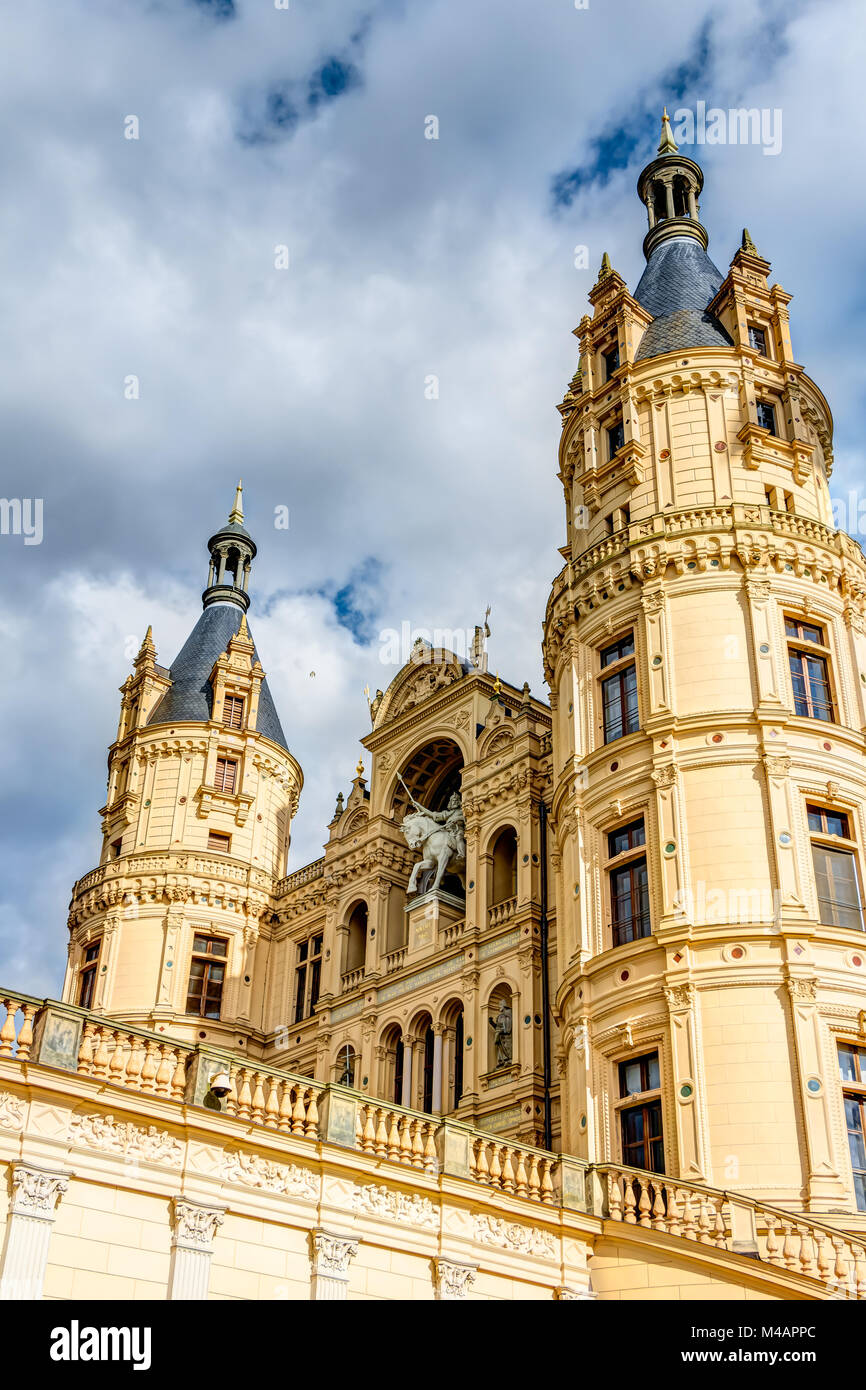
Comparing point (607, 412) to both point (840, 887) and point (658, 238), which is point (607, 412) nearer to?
point (658, 238)

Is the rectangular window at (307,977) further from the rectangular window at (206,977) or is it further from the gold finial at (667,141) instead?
the gold finial at (667,141)

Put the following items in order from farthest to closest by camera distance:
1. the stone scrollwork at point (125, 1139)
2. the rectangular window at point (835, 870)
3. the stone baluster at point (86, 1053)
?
the rectangular window at point (835, 870) → the stone baluster at point (86, 1053) → the stone scrollwork at point (125, 1139)

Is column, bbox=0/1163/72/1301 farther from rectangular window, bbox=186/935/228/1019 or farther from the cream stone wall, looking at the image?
rectangular window, bbox=186/935/228/1019

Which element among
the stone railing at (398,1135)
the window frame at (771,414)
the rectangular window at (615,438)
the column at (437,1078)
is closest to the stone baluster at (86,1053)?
the stone railing at (398,1135)

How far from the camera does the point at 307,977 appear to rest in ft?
156

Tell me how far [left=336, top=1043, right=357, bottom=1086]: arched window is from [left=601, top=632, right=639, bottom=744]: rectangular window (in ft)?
49.6

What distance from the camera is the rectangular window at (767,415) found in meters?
36.2

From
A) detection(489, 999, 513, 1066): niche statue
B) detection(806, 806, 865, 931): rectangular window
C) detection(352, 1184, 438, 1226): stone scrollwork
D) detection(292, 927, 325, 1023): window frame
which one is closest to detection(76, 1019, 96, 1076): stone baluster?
detection(352, 1184, 438, 1226): stone scrollwork

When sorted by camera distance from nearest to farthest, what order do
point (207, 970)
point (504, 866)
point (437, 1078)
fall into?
point (437, 1078) < point (504, 866) < point (207, 970)

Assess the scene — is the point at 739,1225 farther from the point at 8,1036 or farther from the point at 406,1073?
the point at 406,1073

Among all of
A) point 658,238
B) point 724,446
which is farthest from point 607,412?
point 658,238

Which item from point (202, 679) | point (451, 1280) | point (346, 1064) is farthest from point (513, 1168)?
point (202, 679)

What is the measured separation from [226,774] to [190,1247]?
115 feet

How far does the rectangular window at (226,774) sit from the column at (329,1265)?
109ft
